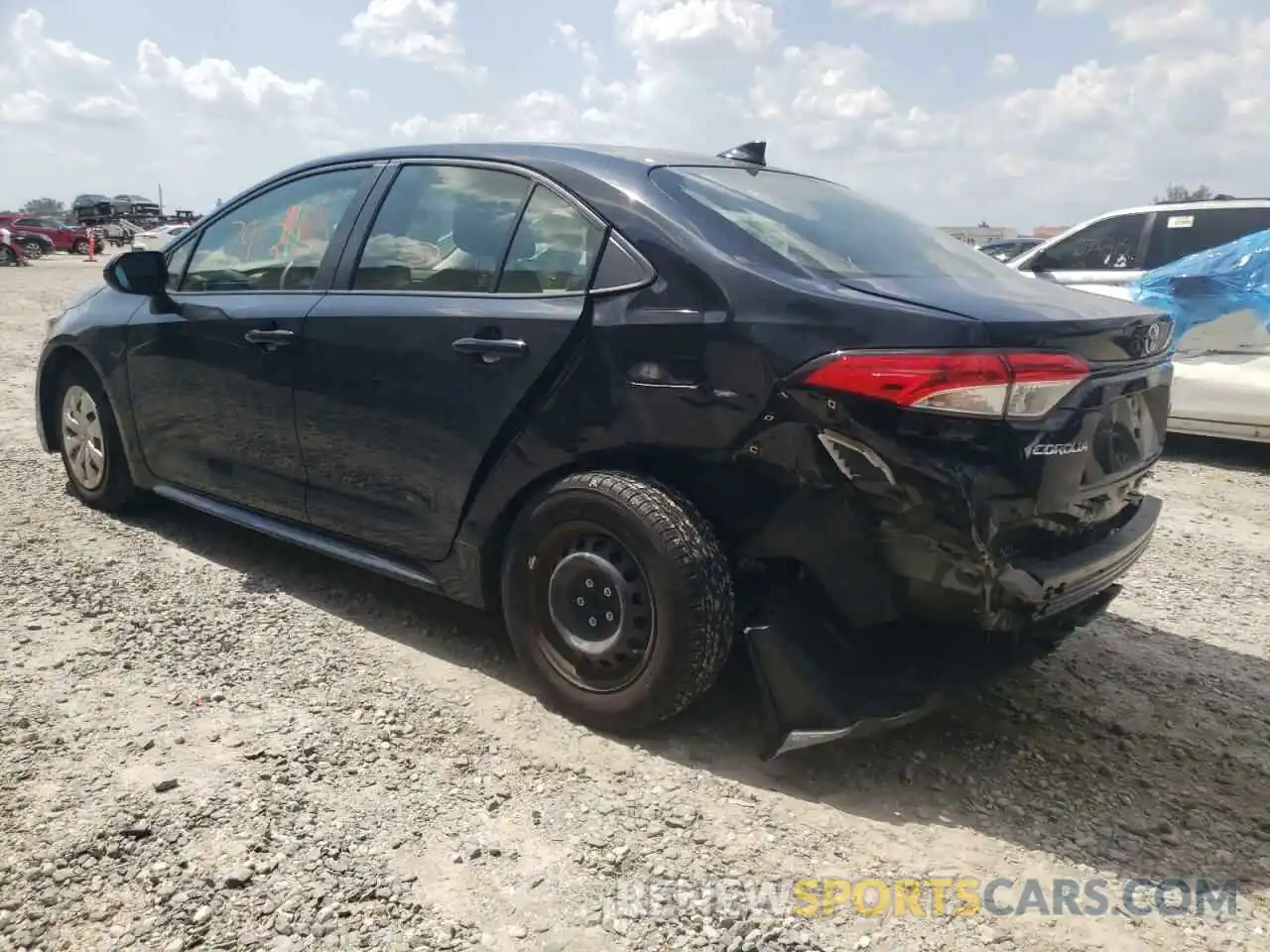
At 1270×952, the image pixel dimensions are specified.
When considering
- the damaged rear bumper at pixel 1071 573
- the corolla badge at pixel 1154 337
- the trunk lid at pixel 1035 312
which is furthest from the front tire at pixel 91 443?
the corolla badge at pixel 1154 337

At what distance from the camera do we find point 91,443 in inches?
188

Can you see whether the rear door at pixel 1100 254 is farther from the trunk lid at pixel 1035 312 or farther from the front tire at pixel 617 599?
the front tire at pixel 617 599

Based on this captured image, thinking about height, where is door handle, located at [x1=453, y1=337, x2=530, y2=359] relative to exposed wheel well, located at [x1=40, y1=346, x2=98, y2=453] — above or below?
above

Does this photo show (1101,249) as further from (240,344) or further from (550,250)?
(240,344)

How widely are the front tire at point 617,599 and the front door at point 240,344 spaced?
47.5 inches

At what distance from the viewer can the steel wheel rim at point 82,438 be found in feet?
15.5

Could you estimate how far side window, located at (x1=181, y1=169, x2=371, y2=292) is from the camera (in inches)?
146

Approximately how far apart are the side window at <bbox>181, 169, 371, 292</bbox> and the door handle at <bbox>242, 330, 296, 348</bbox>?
7.4 inches

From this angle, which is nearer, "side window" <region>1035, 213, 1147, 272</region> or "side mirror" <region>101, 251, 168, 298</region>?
"side mirror" <region>101, 251, 168, 298</region>

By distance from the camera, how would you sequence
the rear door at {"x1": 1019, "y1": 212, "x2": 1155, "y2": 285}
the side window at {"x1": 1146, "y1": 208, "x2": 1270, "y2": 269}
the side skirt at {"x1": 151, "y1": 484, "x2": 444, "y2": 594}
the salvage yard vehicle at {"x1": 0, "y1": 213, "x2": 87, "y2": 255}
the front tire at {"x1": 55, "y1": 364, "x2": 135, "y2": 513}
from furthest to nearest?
the salvage yard vehicle at {"x1": 0, "y1": 213, "x2": 87, "y2": 255} → the rear door at {"x1": 1019, "y1": 212, "x2": 1155, "y2": 285} → the side window at {"x1": 1146, "y1": 208, "x2": 1270, "y2": 269} → the front tire at {"x1": 55, "y1": 364, "x2": 135, "y2": 513} → the side skirt at {"x1": 151, "y1": 484, "x2": 444, "y2": 594}

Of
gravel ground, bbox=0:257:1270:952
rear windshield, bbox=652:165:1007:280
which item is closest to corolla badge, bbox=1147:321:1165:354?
rear windshield, bbox=652:165:1007:280

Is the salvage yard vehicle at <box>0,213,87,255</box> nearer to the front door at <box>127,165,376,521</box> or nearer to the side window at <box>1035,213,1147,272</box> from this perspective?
the front door at <box>127,165,376,521</box>

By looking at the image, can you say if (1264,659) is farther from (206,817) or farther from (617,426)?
(206,817)

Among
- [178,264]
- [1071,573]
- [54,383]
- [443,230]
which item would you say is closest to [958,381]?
[1071,573]
